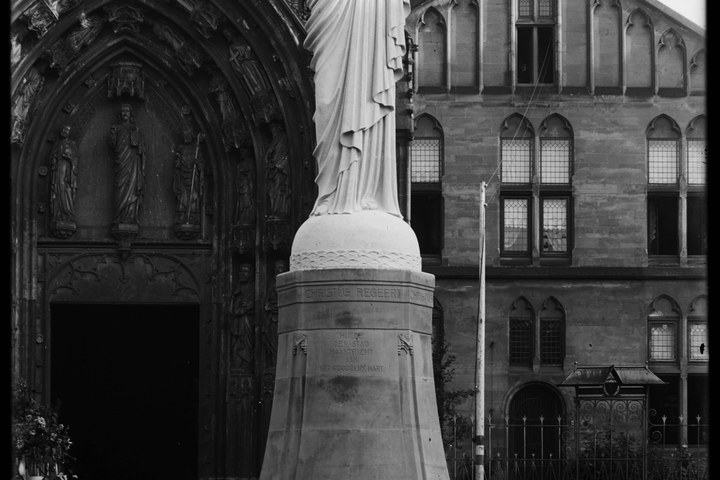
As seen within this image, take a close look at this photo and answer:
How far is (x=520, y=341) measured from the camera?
2927 cm

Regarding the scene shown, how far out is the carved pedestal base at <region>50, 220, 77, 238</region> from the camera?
24675 millimetres

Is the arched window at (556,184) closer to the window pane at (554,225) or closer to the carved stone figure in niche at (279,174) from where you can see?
the window pane at (554,225)

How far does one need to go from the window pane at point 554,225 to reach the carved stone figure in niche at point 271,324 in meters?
7.61

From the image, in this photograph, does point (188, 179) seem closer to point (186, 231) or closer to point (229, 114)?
point (186, 231)

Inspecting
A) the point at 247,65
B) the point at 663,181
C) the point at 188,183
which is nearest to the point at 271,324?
the point at 188,183

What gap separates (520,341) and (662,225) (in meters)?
3.92

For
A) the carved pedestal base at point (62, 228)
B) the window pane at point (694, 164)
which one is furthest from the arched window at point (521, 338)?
the carved pedestal base at point (62, 228)

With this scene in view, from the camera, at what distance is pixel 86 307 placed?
27.6 metres

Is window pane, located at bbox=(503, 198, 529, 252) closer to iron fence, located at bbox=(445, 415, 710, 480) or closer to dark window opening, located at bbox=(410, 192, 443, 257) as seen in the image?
dark window opening, located at bbox=(410, 192, 443, 257)

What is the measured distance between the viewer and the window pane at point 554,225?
29781 mm

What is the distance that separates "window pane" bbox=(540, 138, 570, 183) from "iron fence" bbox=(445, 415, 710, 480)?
194 inches

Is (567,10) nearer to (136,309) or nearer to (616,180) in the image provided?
(616,180)

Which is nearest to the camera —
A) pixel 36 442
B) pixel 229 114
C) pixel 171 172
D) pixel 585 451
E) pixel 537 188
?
pixel 36 442

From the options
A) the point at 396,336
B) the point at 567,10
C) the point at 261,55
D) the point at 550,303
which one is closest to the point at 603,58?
the point at 567,10
